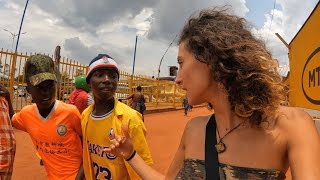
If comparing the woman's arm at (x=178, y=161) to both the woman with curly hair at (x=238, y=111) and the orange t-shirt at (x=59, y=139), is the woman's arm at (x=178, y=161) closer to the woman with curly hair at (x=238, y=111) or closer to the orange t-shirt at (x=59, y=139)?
the woman with curly hair at (x=238, y=111)

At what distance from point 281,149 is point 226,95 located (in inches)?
11.5

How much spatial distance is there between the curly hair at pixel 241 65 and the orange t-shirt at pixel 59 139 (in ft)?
5.20

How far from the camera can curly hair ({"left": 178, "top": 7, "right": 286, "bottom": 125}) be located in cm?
128

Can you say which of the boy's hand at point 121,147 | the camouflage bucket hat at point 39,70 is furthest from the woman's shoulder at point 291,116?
the camouflage bucket hat at point 39,70

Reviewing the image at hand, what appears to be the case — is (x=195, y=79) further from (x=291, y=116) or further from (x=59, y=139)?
(x=59, y=139)

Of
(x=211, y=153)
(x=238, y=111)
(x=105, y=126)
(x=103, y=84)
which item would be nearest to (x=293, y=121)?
(x=238, y=111)

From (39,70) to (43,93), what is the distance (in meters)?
0.19

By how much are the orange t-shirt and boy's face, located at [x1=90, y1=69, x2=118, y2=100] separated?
29 centimetres

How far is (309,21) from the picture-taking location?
4.61 metres

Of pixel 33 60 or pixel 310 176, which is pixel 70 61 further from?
pixel 310 176

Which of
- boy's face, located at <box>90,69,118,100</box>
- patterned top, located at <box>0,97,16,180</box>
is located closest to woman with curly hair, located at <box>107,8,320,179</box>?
boy's face, located at <box>90,69,118,100</box>

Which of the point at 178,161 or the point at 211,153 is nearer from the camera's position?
the point at 211,153

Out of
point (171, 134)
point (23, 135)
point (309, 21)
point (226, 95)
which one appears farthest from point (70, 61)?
point (226, 95)

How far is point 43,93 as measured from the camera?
2689mm
